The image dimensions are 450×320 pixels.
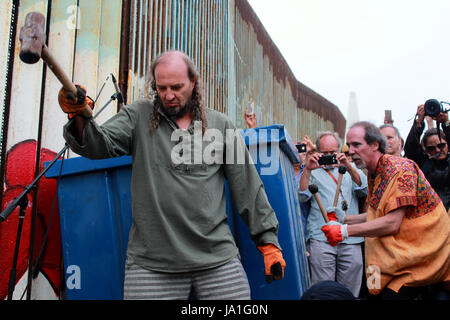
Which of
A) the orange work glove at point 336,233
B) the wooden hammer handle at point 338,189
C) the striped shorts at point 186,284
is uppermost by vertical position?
the wooden hammer handle at point 338,189

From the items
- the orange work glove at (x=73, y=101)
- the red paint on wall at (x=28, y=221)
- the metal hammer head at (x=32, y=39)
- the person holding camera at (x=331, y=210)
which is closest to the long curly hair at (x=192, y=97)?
the orange work glove at (x=73, y=101)

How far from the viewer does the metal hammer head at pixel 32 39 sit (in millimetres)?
1577

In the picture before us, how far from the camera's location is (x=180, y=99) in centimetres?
209

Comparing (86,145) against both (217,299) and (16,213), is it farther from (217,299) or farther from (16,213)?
(16,213)

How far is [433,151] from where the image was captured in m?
3.83

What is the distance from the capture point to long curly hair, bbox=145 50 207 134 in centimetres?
210

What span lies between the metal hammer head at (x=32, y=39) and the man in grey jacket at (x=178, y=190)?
0.21m

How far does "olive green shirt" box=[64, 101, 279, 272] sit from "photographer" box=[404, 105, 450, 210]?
6.97 feet

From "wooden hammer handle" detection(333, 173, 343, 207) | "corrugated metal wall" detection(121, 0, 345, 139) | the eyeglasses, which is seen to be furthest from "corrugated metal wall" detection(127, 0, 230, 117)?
the eyeglasses

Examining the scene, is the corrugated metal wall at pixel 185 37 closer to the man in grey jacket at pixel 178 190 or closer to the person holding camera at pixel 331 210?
the man in grey jacket at pixel 178 190

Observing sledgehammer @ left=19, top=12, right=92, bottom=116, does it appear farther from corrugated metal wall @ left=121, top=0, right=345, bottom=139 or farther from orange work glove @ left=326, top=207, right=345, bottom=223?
orange work glove @ left=326, top=207, right=345, bottom=223
